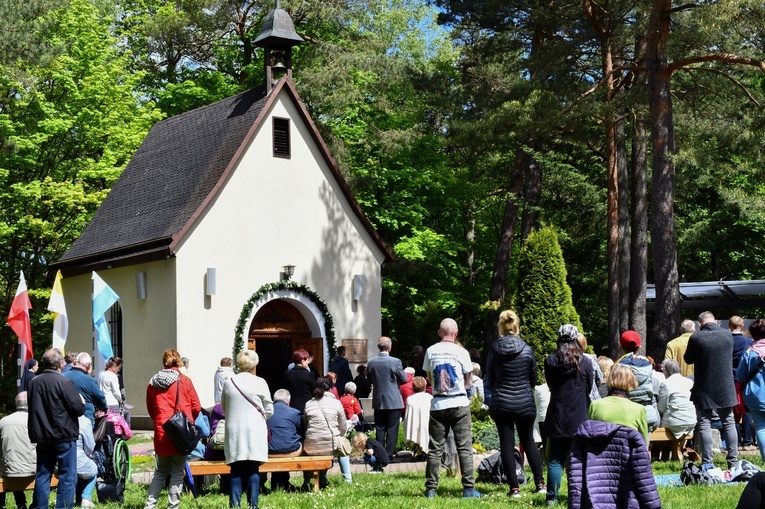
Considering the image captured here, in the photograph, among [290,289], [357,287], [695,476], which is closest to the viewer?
[695,476]

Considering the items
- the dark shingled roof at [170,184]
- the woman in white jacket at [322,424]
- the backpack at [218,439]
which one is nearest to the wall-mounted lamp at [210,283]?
the dark shingled roof at [170,184]

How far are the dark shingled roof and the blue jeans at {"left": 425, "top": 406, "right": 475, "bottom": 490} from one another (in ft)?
39.7

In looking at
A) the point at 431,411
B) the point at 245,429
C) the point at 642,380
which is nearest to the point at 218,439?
the point at 245,429

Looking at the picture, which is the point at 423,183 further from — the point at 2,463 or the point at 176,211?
the point at 2,463

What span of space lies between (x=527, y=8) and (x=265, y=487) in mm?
17555

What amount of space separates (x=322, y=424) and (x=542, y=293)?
8620 millimetres

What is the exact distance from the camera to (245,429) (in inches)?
380

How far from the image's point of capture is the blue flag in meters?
17.2

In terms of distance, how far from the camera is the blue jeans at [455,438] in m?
10.3

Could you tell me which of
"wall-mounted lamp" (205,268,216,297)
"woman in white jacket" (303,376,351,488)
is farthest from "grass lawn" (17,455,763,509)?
"wall-mounted lamp" (205,268,216,297)

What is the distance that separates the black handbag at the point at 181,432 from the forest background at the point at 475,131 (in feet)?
35.3

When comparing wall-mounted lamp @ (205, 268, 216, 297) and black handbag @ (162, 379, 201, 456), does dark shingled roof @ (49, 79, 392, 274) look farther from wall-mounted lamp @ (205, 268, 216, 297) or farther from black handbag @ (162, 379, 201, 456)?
black handbag @ (162, 379, 201, 456)

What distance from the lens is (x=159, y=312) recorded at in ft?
72.5

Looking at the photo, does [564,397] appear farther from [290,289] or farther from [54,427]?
[290,289]
